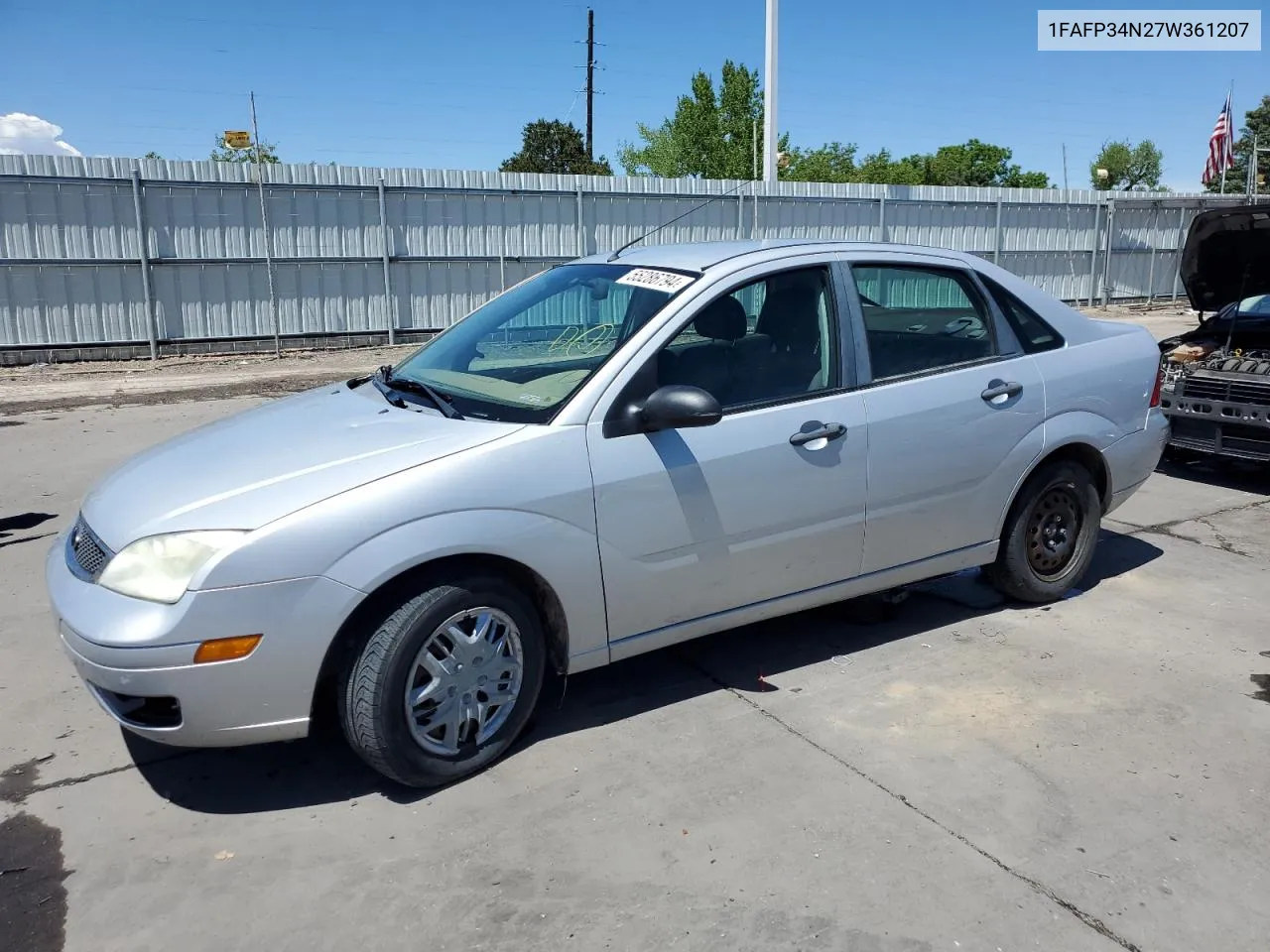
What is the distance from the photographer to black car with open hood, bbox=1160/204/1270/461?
6.92 m

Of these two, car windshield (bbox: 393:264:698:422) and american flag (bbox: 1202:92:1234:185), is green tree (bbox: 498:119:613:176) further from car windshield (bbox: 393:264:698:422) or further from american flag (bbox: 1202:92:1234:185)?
car windshield (bbox: 393:264:698:422)

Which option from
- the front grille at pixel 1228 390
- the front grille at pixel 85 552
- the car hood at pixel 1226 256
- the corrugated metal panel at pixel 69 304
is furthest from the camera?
the corrugated metal panel at pixel 69 304

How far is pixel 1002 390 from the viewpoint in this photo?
14.6ft

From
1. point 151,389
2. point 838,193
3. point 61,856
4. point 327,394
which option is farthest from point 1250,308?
point 838,193

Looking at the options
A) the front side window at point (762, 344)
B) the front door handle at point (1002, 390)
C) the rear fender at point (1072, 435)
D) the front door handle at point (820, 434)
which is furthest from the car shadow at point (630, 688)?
the front side window at point (762, 344)

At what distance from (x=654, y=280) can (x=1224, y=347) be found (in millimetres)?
5600

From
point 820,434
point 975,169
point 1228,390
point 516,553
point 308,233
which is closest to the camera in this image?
point 516,553

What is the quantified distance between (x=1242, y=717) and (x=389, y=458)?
326 centimetres

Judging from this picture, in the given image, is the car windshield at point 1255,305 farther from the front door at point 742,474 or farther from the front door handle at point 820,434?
the front door handle at point 820,434

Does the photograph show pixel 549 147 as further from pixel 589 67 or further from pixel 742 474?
pixel 742 474

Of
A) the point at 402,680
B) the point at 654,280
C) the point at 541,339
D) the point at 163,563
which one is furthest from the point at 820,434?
the point at 163,563

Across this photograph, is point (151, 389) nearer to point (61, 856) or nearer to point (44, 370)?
point (44, 370)

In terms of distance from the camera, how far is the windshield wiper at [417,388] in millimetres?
3633

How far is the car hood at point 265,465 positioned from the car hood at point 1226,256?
240 inches
